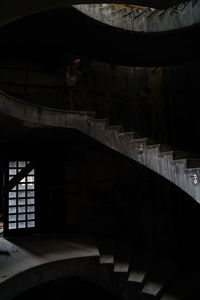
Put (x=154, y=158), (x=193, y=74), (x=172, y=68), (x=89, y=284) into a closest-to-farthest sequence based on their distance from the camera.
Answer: (x=154, y=158) < (x=89, y=284) < (x=193, y=74) < (x=172, y=68)

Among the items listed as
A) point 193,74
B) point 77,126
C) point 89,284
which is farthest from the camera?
point 193,74

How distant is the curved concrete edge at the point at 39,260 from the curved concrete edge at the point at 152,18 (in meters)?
7.42

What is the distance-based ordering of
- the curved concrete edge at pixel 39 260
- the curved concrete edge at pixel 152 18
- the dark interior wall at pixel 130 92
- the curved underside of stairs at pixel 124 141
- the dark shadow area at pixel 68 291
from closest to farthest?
the curved underside of stairs at pixel 124 141 → the curved concrete edge at pixel 39 260 → the dark shadow area at pixel 68 291 → the curved concrete edge at pixel 152 18 → the dark interior wall at pixel 130 92

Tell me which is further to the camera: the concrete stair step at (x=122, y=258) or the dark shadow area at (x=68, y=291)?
the dark shadow area at (x=68, y=291)

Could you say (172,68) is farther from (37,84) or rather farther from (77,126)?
(77,126)

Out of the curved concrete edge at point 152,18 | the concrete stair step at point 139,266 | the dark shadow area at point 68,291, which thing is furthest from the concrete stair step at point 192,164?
the dark shadow area at point 68,291

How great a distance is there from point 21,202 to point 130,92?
6413mm

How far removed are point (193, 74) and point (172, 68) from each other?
4.27 ft

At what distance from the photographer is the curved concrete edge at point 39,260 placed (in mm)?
5887

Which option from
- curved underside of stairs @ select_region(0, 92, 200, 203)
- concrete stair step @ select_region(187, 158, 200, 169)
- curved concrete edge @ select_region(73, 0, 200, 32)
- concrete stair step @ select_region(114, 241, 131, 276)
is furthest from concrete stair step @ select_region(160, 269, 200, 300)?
curved concrete edge @ select_region(73, 0, 200, 32)

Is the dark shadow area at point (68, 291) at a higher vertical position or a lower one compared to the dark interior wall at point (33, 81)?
lower

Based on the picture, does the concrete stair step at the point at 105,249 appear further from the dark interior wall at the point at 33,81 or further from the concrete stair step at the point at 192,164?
the dark interior wall at the point at 33,81

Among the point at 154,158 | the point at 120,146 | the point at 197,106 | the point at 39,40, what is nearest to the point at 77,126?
the point at 120,146

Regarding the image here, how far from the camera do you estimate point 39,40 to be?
954cm
